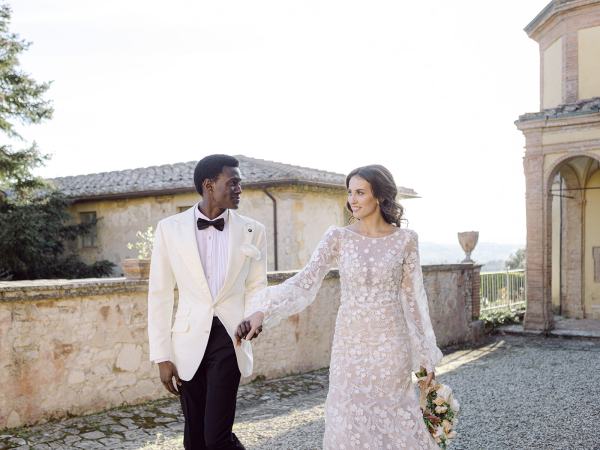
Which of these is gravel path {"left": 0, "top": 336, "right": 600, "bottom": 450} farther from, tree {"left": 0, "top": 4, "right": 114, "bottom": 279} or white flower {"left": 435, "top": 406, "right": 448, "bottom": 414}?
tree {"left": 0, "top": 4, "right": 114, "bottom": 279}

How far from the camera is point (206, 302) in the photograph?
337 centimetres

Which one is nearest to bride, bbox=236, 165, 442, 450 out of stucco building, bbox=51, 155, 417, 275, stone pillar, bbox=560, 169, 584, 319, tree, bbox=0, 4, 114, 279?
stucco building, bbox=51, 155, 417, 275

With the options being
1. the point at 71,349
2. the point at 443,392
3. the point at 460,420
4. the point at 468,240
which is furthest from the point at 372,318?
the point at 468,240

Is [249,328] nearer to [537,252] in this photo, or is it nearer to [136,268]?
[136,268]

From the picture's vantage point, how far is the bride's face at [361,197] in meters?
3.42

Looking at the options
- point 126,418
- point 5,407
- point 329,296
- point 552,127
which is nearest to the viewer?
point 5,407

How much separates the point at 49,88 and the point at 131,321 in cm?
1365

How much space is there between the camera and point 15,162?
1750 centimetres

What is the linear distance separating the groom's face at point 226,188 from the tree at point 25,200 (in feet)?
50.3

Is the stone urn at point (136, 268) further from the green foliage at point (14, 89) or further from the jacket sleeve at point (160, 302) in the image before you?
the green foliage at point (14, 89)

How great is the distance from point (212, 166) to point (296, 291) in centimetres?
85

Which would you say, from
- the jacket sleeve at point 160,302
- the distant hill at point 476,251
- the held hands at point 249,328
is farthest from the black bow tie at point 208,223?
the distant hill at point 476,251

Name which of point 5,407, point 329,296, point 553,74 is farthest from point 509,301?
point 5,407

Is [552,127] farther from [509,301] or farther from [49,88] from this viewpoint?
[49,88]
